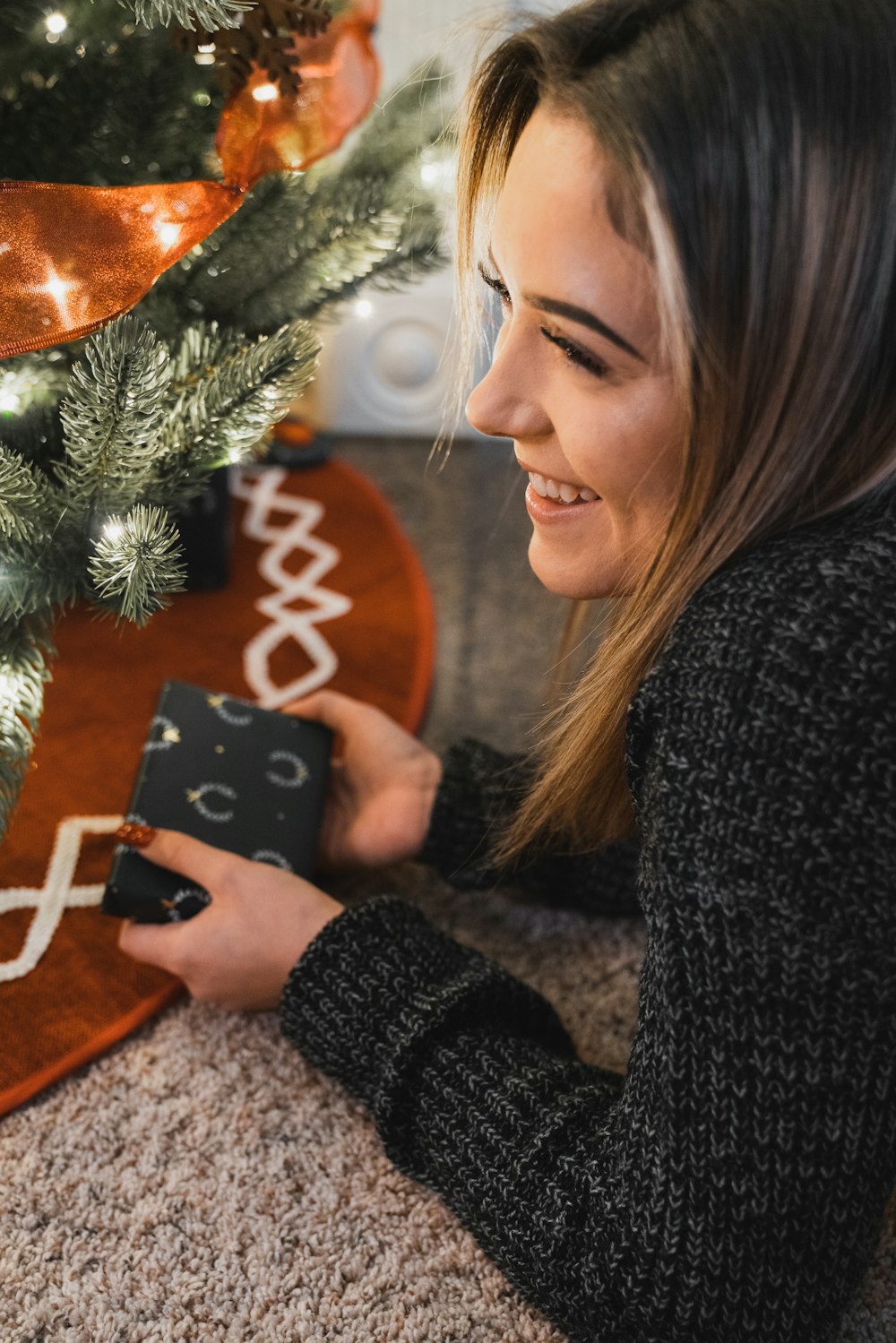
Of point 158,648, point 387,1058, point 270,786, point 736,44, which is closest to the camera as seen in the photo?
point 736,44

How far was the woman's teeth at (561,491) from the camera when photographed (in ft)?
2.05

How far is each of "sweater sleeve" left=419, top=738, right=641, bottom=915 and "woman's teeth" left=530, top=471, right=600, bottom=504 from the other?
0.26m

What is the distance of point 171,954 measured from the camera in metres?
0.72

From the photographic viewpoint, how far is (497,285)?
65 cm

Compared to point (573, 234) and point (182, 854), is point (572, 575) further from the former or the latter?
point (182, 854)

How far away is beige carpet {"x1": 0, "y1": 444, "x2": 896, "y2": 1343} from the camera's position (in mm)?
591

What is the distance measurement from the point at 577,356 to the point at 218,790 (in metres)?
0.45

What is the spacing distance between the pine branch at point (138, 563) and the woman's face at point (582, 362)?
0.19 meters

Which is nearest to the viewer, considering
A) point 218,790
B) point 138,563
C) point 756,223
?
point 756,223

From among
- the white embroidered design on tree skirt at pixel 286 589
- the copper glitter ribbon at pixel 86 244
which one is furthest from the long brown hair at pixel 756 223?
the white embroidered design on tree skirt at pixel 286 589

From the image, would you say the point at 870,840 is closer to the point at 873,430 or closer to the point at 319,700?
the point at 873,430

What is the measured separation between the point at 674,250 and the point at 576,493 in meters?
0.18

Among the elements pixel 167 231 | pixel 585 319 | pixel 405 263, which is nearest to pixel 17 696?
pixel 167 231

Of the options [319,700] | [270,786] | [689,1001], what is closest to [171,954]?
[270,786]
